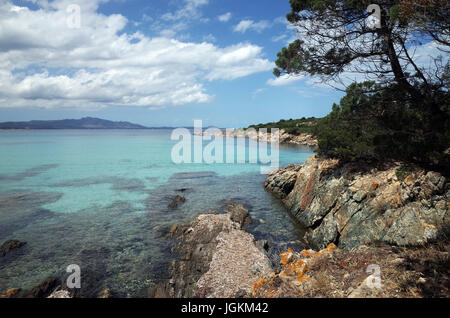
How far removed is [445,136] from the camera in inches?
224

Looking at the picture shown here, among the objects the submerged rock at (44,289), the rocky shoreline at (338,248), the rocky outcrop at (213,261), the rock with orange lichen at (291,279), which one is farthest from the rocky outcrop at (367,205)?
the submerged rock at (44,289)

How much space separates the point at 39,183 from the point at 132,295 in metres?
25.1

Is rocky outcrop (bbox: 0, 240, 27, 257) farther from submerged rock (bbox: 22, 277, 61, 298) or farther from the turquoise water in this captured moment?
submerged rock (bbox: 22, 277, 61, 298)

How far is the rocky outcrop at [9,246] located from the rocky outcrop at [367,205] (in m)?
15.2

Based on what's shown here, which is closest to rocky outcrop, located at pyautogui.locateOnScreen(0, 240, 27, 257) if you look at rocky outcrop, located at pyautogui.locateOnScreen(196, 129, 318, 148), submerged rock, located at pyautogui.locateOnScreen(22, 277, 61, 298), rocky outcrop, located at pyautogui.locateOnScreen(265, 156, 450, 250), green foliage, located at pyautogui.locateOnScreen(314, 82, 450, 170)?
submerged rock, located at pyautogui.locateOnScreen(22, 277, 61, 298)

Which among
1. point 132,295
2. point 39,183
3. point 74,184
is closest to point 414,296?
point 132,295

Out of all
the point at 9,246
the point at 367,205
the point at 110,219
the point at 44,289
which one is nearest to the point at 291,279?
the point at 367,205

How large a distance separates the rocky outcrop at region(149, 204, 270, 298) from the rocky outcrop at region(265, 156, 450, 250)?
13.5ft

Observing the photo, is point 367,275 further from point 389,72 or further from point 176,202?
point 176,202

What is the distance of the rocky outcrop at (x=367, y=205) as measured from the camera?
8992 mm

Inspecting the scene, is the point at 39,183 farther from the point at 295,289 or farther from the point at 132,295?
the point at 295,289

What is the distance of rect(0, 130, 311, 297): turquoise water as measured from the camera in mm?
10609

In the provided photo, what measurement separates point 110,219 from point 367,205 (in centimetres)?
1555

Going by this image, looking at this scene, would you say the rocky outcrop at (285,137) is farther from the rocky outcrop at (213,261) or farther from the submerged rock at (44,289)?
the submerged rock at (44,289)
